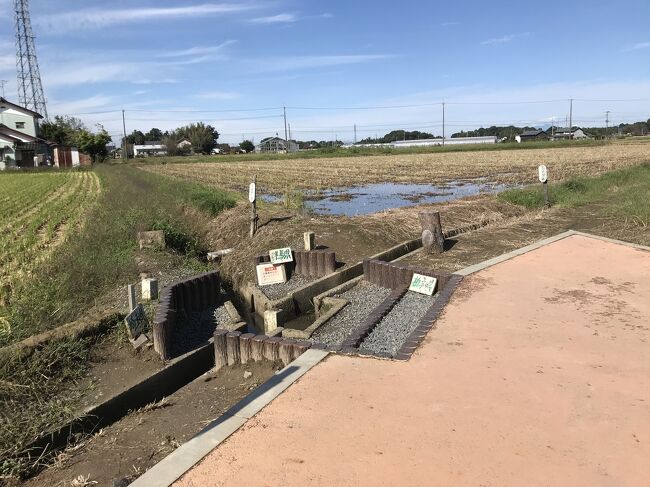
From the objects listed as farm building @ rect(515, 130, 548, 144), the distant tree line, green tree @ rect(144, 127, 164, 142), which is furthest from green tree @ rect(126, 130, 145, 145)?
farm building @ rect(515, 130, 548, 144)

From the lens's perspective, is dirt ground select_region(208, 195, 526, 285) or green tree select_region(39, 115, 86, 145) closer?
dirt ground select_region(208, 195, 526, 285)

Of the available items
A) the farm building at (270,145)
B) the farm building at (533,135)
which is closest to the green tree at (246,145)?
the farm building at (270,145)

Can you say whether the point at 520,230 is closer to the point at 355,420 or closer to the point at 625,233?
the point at 625,233

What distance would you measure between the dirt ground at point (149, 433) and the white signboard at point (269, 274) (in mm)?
2909

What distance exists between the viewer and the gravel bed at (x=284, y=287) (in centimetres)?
757

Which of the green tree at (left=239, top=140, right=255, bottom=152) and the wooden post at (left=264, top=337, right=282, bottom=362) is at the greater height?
the green tree at (left=239, top=140, right=255, bottom=152)

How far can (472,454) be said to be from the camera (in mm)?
2889

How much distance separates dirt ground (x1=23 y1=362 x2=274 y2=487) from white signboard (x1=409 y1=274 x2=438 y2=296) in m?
2.39

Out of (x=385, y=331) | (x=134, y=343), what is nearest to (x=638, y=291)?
(x=385, y=331)

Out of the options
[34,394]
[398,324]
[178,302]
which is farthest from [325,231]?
[34,394]

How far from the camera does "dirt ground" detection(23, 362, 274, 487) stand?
3.54 m

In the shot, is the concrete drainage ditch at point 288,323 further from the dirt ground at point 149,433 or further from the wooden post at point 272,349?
the dirt ground at point 149,433

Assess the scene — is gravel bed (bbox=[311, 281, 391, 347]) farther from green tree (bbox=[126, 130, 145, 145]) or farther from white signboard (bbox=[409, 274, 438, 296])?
green tree (bbox=[126, 130, 145, 145])

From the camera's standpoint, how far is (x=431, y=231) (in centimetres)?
843
